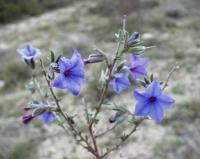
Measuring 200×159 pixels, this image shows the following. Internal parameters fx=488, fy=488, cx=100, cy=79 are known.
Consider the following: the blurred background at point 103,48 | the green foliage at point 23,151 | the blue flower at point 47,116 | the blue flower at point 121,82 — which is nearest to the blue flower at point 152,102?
the blue flower at point 121,82

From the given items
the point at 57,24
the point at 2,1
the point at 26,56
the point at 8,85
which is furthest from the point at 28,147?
the point at 2,1

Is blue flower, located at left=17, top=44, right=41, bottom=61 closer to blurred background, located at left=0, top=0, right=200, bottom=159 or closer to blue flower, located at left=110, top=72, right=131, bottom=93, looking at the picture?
blue flower, located at left=110, top=72, right=131, bottom=93

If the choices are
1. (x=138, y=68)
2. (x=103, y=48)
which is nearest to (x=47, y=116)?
(x=138, y=68)

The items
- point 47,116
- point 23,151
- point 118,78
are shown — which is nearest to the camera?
point 118,78

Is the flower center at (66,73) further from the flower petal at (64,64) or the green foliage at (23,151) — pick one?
the green foliage at (23,151)

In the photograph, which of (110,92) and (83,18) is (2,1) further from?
(110,92)

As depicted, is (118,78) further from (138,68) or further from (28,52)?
(28,52)
